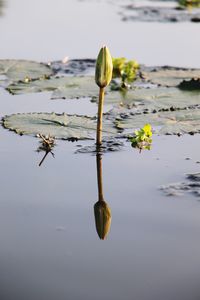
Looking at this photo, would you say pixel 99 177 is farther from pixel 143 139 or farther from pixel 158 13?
pixel 158 13

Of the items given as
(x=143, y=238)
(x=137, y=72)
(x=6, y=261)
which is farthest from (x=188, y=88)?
(x=6, y=261)

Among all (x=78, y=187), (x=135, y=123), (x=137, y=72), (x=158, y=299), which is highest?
(x=137, y=72)

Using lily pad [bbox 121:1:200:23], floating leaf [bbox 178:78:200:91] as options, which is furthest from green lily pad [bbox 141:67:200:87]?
lily pad [bbox 121:1:200:23]

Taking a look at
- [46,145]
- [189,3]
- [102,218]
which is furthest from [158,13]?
[102,218]

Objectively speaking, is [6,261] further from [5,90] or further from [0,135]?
[5,90]

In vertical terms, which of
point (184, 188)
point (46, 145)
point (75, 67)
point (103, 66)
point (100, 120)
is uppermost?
point (75, 67)

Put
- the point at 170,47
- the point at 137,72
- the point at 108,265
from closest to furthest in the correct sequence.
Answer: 1. the point at 108,265
2. the point at 137,72
3. the point at 170,47

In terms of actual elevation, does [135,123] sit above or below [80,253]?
above
